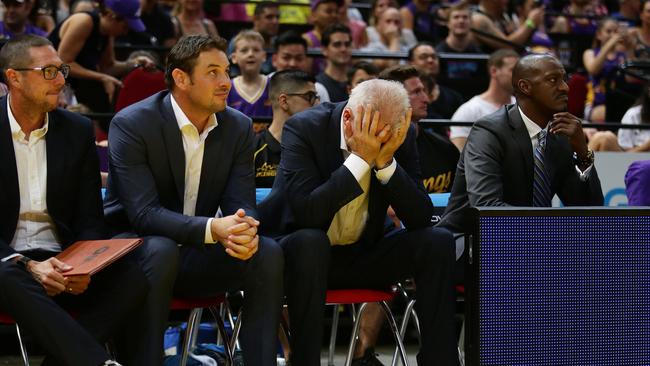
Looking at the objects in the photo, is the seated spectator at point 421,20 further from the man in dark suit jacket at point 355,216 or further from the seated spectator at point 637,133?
the man in dark suit jacket at point 355,216

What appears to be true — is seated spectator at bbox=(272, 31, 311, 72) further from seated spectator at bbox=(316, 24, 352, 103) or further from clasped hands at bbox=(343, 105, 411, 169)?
clasped hands at bbox=(343, 105, 411, 169)

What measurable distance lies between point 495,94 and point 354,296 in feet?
12.3

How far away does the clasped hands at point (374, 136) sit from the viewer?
4.56m

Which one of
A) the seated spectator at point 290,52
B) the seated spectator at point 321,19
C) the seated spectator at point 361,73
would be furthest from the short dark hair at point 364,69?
the seated spectator at point 321,19

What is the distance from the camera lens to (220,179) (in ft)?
15.2

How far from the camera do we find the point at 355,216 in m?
4.81

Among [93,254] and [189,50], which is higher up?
[189,50]

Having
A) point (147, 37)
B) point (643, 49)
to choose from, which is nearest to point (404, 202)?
point (147, 37)

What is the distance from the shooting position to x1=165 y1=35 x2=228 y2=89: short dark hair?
4625mm

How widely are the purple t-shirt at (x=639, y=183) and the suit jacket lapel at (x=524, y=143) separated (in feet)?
2.02

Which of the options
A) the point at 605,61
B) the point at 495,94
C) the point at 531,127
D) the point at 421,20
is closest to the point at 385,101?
the point at 531,127

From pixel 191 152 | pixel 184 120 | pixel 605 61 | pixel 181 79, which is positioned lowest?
pixel 605 61

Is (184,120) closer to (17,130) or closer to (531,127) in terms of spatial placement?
(17,130)

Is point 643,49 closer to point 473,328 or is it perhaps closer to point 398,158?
point 398,158
